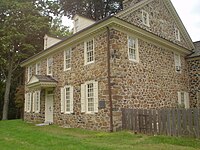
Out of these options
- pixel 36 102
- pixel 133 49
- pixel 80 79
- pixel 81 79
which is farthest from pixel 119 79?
pixel 36 102

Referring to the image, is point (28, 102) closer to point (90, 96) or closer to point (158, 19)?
point (90, 96)

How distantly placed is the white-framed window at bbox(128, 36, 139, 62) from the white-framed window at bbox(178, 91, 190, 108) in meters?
5.44

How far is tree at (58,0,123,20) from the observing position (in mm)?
27500

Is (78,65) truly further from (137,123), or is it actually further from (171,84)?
(171,84)

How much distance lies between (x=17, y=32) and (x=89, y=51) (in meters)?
15.0

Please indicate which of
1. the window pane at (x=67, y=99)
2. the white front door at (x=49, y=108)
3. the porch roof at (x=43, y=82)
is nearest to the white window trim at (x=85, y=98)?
Answer: the window pane at (x=67, y=99)

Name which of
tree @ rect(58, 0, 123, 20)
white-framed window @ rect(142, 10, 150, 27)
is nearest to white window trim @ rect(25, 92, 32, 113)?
white-framed window @ rect(142, 10, 150, 27)

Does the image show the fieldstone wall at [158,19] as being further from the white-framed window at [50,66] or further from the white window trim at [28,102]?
the white window trim at [28,102]

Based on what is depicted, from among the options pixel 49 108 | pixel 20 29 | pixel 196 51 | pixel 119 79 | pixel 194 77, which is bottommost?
pixel 49 108

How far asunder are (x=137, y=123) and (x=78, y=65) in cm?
528

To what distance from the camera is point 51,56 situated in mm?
16734

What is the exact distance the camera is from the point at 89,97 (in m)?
12.5

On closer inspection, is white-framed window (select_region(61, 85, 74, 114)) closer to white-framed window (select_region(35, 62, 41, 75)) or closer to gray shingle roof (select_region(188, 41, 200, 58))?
white-framed window (select_region(35, 62, 41, 75))

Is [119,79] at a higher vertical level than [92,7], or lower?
lower
